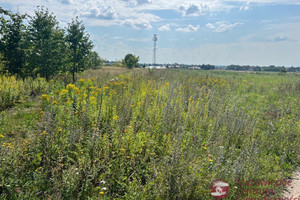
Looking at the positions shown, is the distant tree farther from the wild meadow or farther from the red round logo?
the red round logo

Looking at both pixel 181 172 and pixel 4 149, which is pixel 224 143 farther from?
pixel 4 149

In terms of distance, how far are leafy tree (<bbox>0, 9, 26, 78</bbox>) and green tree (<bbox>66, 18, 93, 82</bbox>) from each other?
3481 millimetres

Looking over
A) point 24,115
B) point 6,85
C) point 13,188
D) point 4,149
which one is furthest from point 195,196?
point 6,85

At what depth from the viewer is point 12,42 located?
488 inches

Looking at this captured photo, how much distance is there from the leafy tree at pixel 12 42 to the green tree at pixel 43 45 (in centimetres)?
56

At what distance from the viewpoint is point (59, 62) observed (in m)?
14.4

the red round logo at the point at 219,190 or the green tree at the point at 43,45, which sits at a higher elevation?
the green tree at the point at 43,45

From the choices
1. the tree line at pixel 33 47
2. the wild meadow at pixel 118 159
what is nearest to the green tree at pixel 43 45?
the tree line at pixel 33 47

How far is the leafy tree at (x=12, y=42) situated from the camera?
12172mm

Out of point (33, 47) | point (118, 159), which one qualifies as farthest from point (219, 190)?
point (33, 47)

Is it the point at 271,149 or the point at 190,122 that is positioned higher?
the point at 190,122

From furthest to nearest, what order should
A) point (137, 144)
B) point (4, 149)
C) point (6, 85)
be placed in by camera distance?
point (6, 85), point (137, 144), point (4, 149)

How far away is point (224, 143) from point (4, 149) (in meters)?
5.06

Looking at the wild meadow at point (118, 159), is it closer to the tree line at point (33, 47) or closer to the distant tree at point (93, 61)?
the tree line at point (33, 47)
